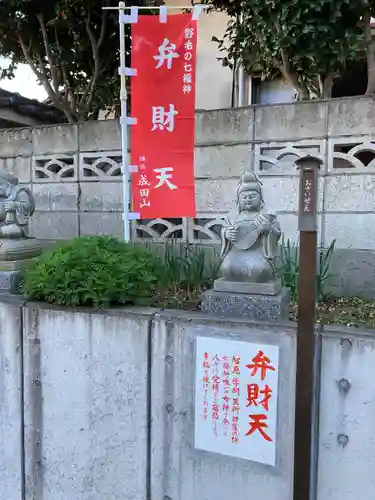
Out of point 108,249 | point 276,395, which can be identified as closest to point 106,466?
point 276,395

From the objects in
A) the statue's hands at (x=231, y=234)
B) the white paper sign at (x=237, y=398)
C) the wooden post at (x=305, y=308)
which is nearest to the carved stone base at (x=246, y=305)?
the white paper sign at (x=237, y=398)

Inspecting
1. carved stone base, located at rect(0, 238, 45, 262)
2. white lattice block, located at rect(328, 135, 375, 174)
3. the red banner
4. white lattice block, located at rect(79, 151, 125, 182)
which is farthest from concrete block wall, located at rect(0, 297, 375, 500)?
white lattice block, located at rect(79, 151, 125, 182)

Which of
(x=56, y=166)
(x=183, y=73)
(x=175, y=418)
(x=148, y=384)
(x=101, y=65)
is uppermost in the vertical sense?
(x=101, y=65)

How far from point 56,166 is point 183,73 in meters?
2.02

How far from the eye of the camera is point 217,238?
4500 millimetres

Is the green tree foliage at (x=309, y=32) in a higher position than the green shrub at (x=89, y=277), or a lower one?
higher

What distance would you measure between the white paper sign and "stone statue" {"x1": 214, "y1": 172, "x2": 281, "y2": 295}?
384 millimetres

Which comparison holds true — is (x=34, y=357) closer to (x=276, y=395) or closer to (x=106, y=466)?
(x=106, y=466)

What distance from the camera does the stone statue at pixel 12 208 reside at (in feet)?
12.1

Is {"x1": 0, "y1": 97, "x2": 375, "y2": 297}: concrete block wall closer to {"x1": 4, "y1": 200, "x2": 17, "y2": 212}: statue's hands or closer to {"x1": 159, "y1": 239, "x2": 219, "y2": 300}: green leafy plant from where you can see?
{"x1": 159, "y1": 239, "x2": 219, "y2": 300}: green leafy plant

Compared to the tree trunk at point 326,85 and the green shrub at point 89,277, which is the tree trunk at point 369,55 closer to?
the tree trunk at point 326,85

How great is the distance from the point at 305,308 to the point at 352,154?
7.54ft

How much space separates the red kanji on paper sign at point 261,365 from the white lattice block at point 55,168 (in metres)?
3.25

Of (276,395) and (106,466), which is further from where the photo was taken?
(106,466)
